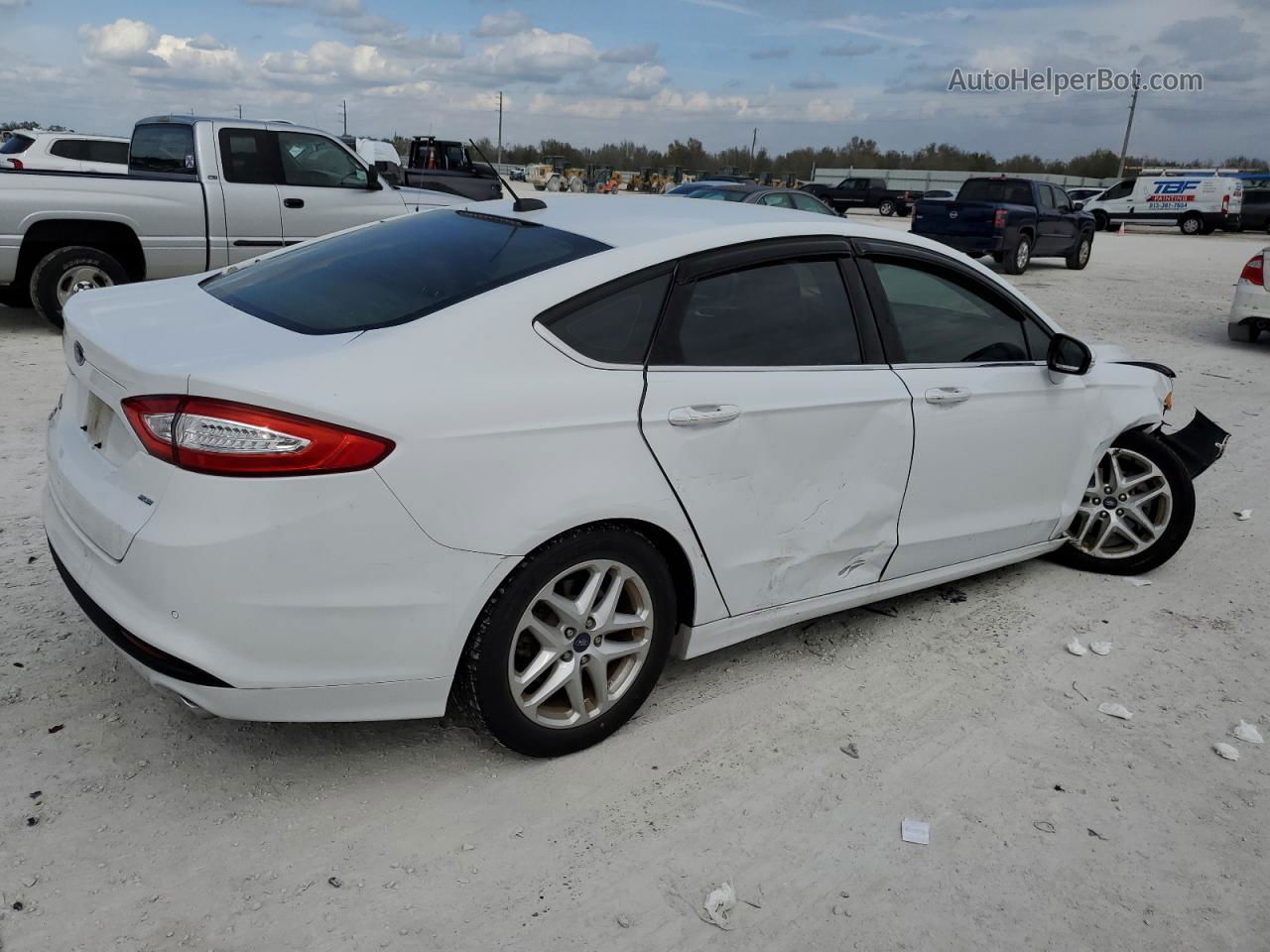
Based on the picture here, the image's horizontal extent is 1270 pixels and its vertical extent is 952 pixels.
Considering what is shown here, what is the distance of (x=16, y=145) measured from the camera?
1510 cm

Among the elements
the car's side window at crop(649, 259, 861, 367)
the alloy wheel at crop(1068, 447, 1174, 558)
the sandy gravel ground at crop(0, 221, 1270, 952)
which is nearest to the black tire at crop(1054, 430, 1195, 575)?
the alloy wheel at crop(1068, 447, 1174, 558)

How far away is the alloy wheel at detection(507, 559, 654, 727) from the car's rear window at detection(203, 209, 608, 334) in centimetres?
86

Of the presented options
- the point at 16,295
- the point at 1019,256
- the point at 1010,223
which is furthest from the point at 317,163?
the point at 1019,256

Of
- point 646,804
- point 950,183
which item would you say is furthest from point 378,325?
point 950,183

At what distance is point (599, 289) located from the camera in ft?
9.48

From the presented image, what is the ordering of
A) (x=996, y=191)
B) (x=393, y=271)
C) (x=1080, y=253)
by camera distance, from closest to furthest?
(x=393, y=271) → (x=996, y=191) → (x=1080, y=253)

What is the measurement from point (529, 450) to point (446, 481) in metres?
0.24

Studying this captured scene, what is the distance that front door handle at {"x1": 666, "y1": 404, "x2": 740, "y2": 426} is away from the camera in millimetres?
2916

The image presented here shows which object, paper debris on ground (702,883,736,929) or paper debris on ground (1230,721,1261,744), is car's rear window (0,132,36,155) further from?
paper debris on ground (1230,721,1261,744)

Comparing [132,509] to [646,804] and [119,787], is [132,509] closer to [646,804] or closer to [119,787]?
[119,787]

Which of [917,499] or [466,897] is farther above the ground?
[917,499]

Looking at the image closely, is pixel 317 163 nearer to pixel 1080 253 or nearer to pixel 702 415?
pixel 702 415

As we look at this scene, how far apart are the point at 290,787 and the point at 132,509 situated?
3.00ft

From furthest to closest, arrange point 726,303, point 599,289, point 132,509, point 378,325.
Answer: point 726,303, point 599,289, point 378,325, point 132,509
